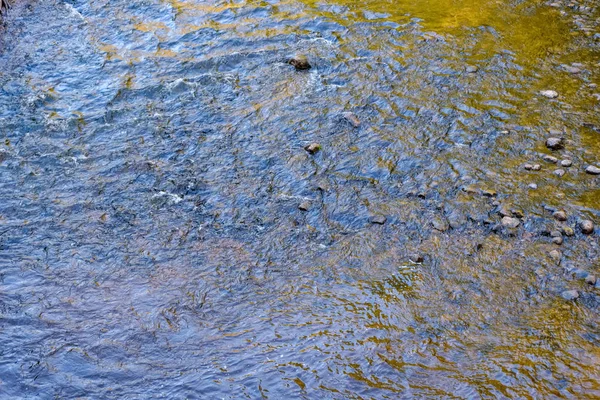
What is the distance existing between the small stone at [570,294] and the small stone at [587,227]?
34.4 inches

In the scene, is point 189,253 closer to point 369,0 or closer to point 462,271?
point 462,271

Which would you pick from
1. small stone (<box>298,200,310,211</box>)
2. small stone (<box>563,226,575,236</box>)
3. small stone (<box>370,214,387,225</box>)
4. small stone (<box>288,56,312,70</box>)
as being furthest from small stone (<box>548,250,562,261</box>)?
small stone (<box>288,56,312,70</box>)

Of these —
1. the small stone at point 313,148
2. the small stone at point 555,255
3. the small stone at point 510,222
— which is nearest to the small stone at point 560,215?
the small stone at point 510,222

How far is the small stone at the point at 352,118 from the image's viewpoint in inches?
326

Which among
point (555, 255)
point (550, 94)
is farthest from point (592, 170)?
point (550, 94)

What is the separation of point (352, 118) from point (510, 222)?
267cm

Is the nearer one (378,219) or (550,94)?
(378,219)

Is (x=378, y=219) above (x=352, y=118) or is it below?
below

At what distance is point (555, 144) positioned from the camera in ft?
24.8

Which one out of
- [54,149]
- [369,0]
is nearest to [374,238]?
[54,149]

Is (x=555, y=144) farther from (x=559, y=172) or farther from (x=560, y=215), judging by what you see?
(x=560, y=215)

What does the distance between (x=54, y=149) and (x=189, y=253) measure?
9.21ft

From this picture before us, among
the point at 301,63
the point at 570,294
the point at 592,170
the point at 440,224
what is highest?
the point at 301,63

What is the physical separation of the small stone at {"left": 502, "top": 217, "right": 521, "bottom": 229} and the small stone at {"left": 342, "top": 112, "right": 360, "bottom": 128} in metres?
2.48
